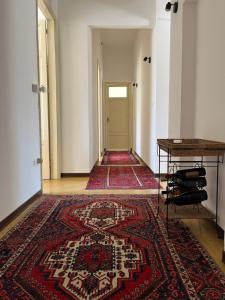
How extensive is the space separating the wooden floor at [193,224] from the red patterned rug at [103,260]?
0.22ft

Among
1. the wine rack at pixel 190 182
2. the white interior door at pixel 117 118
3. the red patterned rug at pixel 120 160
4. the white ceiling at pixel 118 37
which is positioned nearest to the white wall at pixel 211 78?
the wine rack at pixel 190 182

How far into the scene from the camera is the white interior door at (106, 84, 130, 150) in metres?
9.53

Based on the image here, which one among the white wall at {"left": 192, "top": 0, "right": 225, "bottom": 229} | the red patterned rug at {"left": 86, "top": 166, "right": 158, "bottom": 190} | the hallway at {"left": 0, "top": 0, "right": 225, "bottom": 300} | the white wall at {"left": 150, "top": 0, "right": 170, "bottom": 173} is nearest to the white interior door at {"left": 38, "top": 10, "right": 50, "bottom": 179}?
the hallway at {"left": 0, "top": 0, "right": 225, "bottom": 300}

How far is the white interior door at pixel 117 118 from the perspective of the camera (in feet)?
31.3

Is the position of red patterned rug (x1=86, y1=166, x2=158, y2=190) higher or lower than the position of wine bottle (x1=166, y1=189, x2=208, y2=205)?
lower

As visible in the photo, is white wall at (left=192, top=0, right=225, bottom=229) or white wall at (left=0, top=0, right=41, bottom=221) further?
white wall at (left=0, top=0, right=41, bottom=221)

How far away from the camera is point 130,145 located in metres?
9.57

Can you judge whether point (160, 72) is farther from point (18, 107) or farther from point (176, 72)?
point (18, 107)

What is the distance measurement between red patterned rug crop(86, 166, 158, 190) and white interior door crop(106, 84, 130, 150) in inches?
151

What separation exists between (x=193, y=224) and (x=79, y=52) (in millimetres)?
3317

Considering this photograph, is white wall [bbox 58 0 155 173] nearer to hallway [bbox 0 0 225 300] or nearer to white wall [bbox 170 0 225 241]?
hallway [bbox 0 0 225 300]

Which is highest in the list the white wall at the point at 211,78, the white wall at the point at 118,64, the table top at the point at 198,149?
the white wall at the point at 118,64

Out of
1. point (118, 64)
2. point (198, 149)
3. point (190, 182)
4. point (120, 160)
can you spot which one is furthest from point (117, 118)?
point (198, 149)

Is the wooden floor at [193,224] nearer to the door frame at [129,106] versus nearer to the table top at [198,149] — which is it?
the table top at [198,149]
